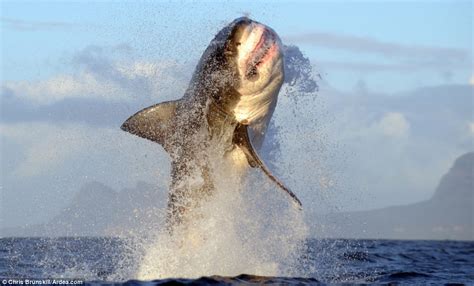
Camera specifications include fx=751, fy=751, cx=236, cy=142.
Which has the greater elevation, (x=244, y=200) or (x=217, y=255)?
(x=244, y=200)

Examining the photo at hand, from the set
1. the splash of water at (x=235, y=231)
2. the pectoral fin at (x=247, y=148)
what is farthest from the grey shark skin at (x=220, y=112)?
the splash of water at (x=235, y=231)

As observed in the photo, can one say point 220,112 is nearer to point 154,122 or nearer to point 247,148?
point 247,148

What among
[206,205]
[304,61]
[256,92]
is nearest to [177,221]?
[206,205]

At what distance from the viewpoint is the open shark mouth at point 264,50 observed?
11.3m

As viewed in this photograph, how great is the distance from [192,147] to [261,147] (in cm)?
124

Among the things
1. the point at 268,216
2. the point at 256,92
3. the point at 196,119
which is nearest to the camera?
the point at 256,92

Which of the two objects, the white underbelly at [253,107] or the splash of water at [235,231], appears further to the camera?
the splash of water at [235,231]

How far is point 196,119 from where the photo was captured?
1278cm

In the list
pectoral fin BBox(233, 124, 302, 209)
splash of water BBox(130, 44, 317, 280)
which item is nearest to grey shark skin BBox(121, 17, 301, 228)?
pectoral fin BBox(233, 124, 302, 209)

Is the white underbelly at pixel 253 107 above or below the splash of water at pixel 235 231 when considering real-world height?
above

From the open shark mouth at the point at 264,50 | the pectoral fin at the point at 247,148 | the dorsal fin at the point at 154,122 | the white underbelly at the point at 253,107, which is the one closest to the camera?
the open shark mouth at the point at 264,50

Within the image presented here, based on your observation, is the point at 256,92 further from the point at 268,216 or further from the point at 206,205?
the point at 268,216

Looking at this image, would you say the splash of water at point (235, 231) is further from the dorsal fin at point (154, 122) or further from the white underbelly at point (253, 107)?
the dorsal fin at point (154, 122)

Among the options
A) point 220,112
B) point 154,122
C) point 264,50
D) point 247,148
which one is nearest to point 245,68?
point 264,50
